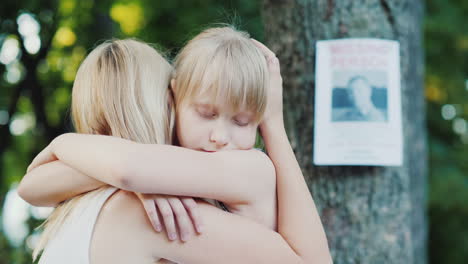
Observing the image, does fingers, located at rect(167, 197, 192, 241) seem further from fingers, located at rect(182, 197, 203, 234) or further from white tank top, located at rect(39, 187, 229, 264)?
white tank top, located at rect(39, 187, 229, 264)

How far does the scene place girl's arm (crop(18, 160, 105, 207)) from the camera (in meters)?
1.88

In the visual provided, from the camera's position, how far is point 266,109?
6.94 feet

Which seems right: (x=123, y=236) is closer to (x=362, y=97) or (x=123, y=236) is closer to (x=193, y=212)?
(x=193, y=212)

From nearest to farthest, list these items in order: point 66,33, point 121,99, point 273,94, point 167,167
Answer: point 167,167
point 121,99
point 273,94
point 66,33

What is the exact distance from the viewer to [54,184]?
1933mm

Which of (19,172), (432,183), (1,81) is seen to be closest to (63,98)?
(1,81)

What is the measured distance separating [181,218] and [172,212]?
0.03 m

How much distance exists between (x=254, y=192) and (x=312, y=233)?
9.2 inches

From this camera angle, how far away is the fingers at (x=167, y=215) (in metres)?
1.75

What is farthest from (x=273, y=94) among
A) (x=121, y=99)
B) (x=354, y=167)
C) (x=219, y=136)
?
(x=354, y=167)

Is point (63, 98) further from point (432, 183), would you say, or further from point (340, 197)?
point (340, 197)

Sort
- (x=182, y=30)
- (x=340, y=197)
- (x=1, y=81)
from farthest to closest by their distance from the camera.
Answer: (x=1, y=81) → (x=182, y=30) → (x=340, y=197)

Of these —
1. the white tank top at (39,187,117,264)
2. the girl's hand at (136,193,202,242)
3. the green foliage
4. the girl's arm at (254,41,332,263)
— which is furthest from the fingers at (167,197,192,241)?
the green foliage

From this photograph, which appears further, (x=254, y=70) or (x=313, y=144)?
(x=313, y=144)
